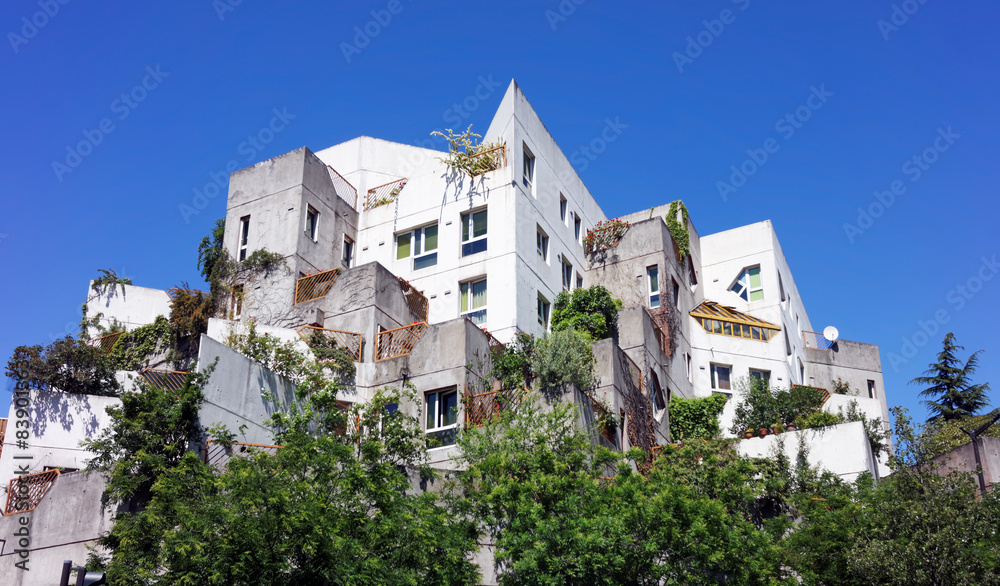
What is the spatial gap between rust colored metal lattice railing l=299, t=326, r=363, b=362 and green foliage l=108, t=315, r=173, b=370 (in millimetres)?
5178

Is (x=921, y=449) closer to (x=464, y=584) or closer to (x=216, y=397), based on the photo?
(x=464, y=584)

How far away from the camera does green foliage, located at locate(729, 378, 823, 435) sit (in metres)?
30.9

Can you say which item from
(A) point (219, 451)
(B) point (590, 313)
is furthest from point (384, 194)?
(A) point (219, 451)


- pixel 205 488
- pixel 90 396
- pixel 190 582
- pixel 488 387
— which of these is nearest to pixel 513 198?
pixel 488 387

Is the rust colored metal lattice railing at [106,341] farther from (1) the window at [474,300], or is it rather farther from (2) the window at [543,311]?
(2) the window at [543,311]

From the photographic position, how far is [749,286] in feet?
136

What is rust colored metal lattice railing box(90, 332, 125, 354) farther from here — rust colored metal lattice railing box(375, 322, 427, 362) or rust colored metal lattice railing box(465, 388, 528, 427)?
rust colored metal lattice railing box(465, 388, 528, 427)

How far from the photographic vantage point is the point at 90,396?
2542 cm

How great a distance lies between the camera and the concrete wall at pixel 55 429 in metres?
24.6

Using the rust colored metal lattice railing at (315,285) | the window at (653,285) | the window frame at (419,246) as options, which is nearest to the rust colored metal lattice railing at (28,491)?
the rust colored metal lattice railing at (315,285)

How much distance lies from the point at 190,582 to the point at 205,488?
7.58 feet

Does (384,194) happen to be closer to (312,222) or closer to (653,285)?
(312,222)

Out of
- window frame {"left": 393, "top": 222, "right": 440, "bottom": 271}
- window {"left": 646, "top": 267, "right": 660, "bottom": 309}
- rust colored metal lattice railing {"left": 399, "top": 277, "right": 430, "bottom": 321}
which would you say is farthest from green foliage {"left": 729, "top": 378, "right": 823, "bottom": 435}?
window frame {"left": 393, "top": 222, "right": 440, "bottom": 271}

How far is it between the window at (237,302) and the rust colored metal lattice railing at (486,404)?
35.4 feet
